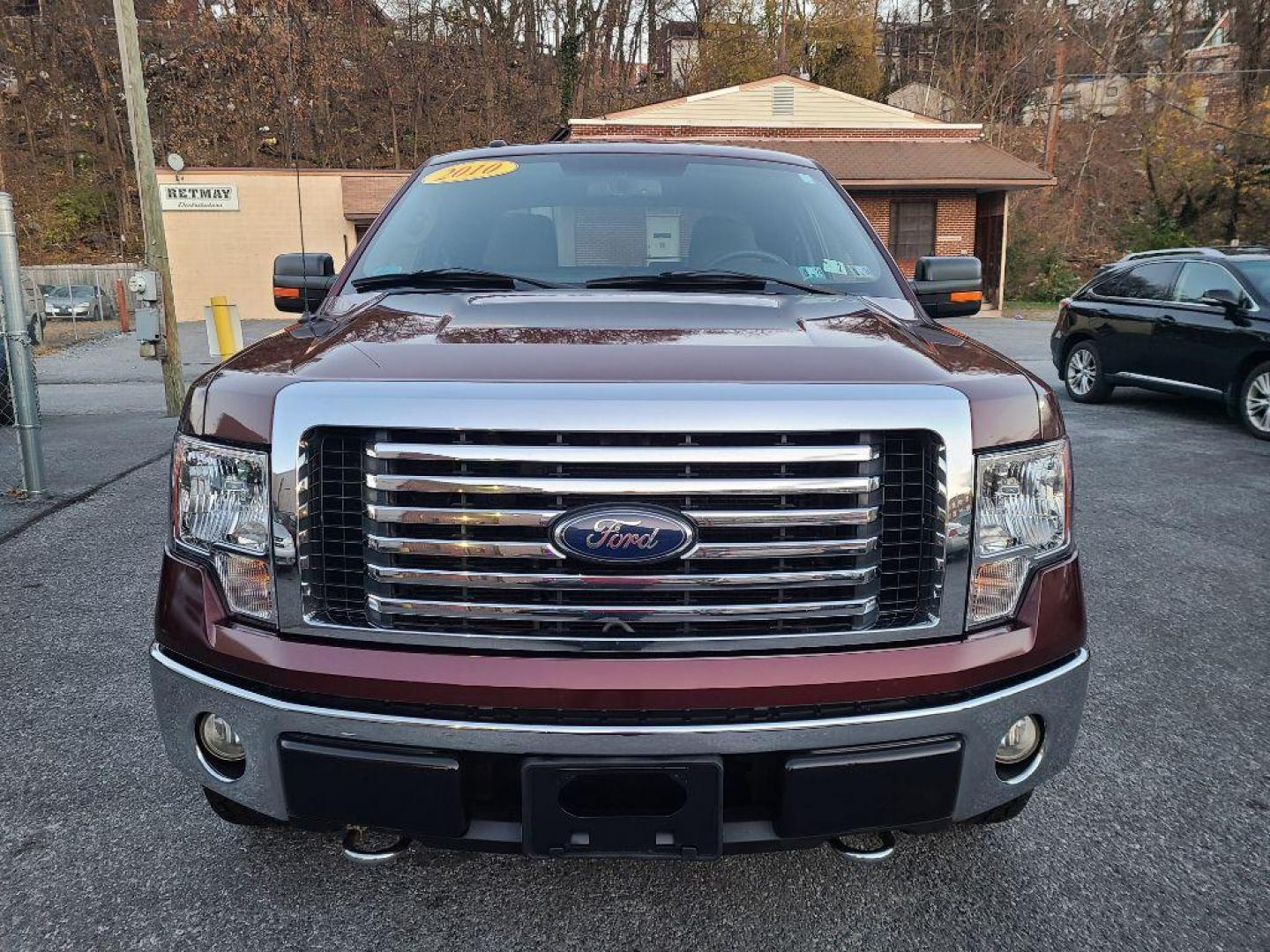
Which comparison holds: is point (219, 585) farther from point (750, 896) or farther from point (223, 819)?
point (750, 896)

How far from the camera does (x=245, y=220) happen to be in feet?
86.8

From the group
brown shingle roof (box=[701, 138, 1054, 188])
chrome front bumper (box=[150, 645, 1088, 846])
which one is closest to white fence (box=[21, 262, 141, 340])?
brown shingle roof (box=[701, 138, 1054, 188])

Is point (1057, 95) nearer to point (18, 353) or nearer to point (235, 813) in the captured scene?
point (18, 353)

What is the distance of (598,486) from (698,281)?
47.6 inches

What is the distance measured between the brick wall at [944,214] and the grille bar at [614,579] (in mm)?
25784

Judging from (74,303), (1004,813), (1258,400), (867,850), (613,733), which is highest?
(613,733)

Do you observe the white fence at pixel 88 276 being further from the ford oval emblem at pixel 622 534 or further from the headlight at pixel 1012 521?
the headlight at pixel 1012 521

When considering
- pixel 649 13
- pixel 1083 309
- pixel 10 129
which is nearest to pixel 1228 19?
pixel 649 13

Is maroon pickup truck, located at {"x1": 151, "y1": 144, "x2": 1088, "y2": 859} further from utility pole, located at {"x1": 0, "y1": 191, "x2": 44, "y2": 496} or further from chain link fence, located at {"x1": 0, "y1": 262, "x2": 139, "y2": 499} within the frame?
chain link fence, located at {"x1": 0, "y1": 262, "x2": 139, "y2": 499}

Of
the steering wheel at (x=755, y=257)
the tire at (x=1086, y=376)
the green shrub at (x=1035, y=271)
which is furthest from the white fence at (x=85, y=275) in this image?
the steering wheel at (x=755, y=257)

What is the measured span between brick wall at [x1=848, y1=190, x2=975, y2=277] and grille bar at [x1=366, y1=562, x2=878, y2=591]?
1015 inches

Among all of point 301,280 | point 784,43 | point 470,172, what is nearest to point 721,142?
point 784,43

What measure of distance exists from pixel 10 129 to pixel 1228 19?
4439cm

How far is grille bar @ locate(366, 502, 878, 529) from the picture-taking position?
1.73 m
